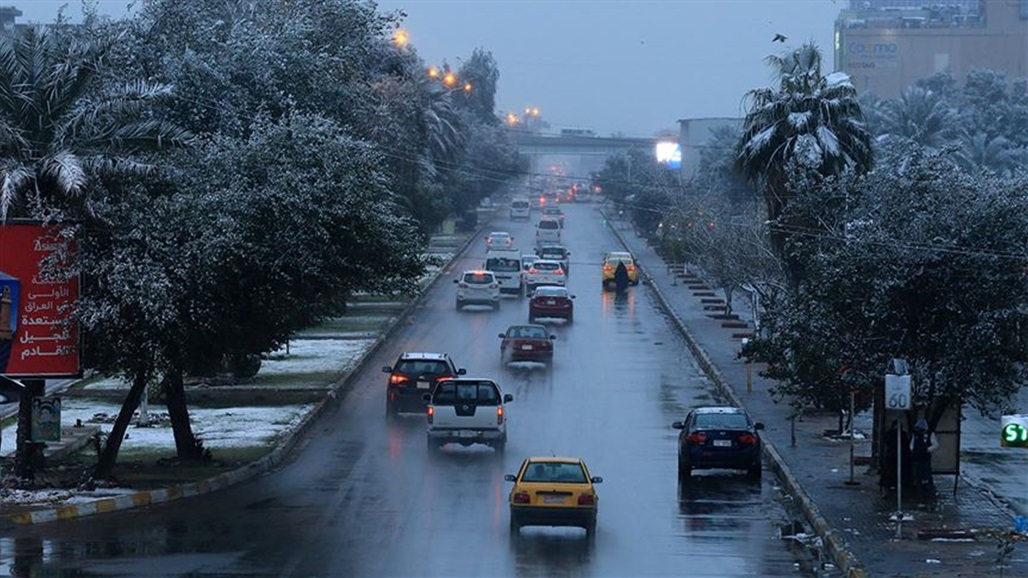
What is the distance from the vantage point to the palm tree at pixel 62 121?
93.6ft

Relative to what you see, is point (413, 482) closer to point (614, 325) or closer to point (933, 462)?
point (933, 462)

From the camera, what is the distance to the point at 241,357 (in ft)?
104

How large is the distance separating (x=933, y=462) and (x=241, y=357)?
1233 centimetres

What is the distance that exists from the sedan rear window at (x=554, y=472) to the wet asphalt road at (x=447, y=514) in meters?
0.88

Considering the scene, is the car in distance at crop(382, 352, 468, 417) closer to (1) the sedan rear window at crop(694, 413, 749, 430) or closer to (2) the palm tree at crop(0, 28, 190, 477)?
(1) the sedan rear window at crop(694, 413, 749, 430)

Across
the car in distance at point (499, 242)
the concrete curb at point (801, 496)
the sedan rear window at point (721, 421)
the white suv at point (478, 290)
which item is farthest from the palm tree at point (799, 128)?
the car in distance at point (499, 242)

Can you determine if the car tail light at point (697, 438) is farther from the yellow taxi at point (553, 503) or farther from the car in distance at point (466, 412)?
the yellow taxi at point (553, 503)

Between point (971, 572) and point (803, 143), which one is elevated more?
point (803, 143)

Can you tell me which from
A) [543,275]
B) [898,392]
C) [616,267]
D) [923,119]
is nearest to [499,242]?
[616,267]

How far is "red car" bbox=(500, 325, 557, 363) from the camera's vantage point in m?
52.8

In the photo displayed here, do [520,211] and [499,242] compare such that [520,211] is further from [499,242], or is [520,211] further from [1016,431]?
[1016,431]

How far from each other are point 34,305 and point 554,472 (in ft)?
29.6

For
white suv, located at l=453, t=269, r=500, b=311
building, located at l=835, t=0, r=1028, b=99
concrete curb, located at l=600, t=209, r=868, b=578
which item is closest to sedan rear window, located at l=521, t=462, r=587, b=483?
concrete curb, located at l=600, t=209, r=868, b=578

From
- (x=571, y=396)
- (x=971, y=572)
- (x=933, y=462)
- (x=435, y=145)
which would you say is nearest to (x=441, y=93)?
(x=435, y=145)
